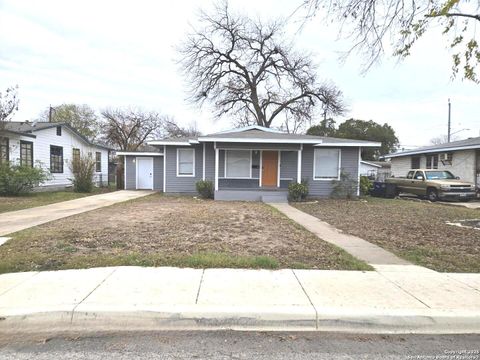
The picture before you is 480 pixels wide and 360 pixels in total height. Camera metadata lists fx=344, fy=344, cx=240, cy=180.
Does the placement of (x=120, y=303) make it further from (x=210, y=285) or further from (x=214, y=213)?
(x=214, y=213)

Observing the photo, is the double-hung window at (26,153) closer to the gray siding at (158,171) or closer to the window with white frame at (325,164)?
the gray siding at (158,171)

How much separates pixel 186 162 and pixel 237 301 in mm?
15635

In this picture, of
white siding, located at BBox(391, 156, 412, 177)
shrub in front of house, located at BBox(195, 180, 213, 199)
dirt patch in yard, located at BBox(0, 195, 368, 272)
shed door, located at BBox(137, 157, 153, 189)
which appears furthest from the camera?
white siding, located at BBox(391, 156, 412, 177)

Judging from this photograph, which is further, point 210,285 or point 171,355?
point 210,285

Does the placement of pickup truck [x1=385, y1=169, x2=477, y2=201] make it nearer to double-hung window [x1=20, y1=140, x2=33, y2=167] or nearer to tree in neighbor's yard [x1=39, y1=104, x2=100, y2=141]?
double-hung window [x1=20, y1=140, x2=33, y2=167]

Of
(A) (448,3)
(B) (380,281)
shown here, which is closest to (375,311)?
(B) (380,281)

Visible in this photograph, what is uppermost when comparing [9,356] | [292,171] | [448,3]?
[448,3]

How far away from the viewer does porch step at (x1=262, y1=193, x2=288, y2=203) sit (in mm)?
16250

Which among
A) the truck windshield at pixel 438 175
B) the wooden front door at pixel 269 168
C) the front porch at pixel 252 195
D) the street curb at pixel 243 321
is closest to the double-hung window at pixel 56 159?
the front porch at pixel 252 195

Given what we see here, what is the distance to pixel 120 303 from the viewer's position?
12.5 feet

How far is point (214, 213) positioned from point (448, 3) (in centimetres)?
810

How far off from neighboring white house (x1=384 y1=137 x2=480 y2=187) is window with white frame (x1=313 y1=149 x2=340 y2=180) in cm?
763

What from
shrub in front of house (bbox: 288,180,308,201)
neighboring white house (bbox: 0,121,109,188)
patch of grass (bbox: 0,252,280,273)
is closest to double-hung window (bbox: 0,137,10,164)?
neighboring white house (bbox: 0,121,109,188)

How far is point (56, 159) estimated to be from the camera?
2195cm
